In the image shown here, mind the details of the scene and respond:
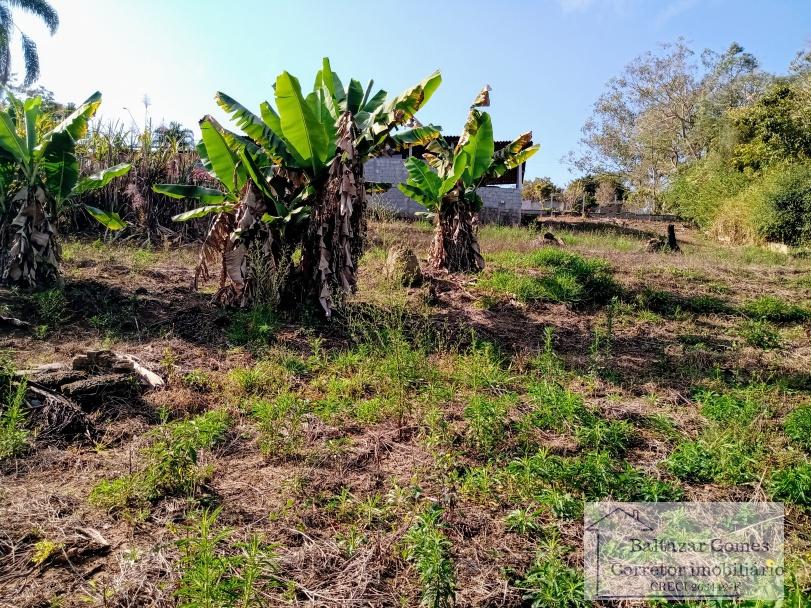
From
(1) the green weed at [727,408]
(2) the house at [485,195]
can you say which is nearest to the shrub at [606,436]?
(1) the green weed at [727,408]

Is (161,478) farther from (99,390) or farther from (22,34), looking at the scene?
(22,34)

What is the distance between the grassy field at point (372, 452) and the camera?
2139mm

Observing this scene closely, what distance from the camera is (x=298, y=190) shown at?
6652 millimetres

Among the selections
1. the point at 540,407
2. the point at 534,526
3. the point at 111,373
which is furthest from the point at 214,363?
the point at 534,526

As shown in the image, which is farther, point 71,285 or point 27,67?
point 27,67

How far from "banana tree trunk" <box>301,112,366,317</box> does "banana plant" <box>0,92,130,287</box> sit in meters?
3.52

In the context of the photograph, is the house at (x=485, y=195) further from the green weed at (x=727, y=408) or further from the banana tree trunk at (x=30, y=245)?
the green weed at (x=727, y=408)

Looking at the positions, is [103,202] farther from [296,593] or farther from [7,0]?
[7,0]

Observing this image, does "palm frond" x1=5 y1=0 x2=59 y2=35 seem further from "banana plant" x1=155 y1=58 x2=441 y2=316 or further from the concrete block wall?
"banana plant" x1=155 y1=58 x2=441 y2=316

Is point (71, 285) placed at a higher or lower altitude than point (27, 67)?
lower

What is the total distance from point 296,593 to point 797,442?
10.8 feet

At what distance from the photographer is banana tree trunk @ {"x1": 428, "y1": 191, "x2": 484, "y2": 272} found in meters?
9.44

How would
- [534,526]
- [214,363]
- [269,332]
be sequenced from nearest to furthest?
1. [534,526]
2. [214,363]
3. [269,332]

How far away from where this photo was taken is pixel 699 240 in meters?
18.5
